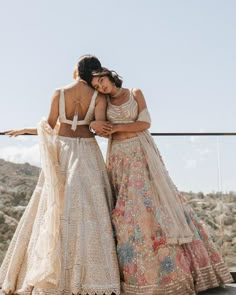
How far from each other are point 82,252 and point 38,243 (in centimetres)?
26

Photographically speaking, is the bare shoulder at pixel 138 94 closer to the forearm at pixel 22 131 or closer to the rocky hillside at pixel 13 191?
the forearm at pixel 22 131

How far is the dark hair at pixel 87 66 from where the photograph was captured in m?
3.34

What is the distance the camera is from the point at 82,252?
2.95 m

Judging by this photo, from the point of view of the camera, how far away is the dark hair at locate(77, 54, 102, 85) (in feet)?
11.0

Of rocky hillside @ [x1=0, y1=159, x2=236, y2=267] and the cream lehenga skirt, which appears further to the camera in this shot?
rocky hillside @ [x1=0, y1=159, x2=236, y2=267]

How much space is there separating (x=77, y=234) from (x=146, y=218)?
435mm

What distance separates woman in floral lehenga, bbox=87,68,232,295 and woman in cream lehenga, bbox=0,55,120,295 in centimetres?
8

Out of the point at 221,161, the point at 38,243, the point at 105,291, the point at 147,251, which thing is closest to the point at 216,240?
the point at 221,161

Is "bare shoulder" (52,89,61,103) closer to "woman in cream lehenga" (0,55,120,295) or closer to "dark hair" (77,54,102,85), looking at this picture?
"woman in cream lehenga" (0,55,120,295)

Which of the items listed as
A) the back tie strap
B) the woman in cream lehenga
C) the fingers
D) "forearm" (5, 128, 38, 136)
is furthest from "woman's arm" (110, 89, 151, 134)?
the fingers

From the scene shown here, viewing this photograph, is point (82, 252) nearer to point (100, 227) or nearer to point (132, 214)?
point (100, 227)

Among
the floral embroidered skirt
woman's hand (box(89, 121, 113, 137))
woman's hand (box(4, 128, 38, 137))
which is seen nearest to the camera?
the floral embroidered skirt

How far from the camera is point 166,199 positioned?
3203mm

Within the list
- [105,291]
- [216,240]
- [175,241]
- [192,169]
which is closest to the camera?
[105,291]
